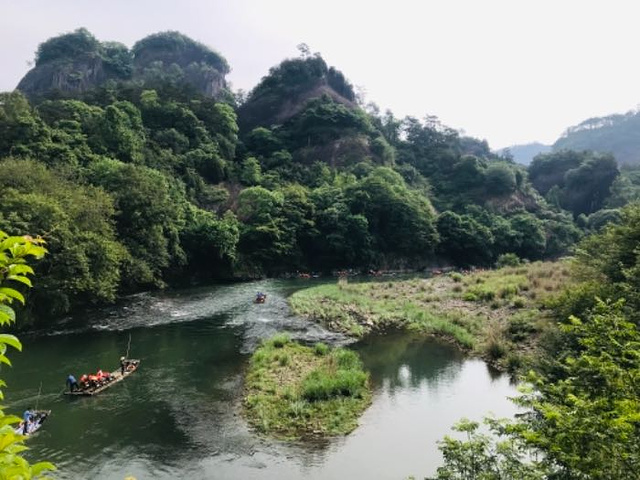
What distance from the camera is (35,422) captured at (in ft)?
62.0

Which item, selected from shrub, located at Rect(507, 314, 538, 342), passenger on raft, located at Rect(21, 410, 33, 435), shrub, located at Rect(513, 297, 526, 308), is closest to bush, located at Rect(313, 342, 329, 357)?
shrub, located at Rect(507, 314, 538, 342)

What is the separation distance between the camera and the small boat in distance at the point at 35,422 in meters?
18.0

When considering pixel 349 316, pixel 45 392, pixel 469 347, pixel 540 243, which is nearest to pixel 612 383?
pixel 469 347

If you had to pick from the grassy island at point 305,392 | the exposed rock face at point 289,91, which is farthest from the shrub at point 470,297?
the exposed rock face at point 289,91

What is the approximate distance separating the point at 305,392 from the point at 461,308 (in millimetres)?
21121

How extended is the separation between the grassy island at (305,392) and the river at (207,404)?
0.72 m

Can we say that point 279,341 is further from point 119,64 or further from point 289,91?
point 119,64

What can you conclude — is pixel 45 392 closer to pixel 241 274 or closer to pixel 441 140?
pixel 241 274

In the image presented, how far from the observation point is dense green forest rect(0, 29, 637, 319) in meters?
39.8

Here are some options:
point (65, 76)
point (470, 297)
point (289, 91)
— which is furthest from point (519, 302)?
point (65, 76)

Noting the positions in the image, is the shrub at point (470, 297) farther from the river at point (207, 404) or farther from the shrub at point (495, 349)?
the shrub at point (495, 349)

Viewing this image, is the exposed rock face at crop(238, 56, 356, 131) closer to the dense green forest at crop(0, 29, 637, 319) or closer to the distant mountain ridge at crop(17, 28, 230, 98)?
the dense green forest at crop(0, 29, 637, 319)

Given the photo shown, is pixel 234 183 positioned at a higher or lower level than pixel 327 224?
higher

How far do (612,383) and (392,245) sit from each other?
7329 cm
